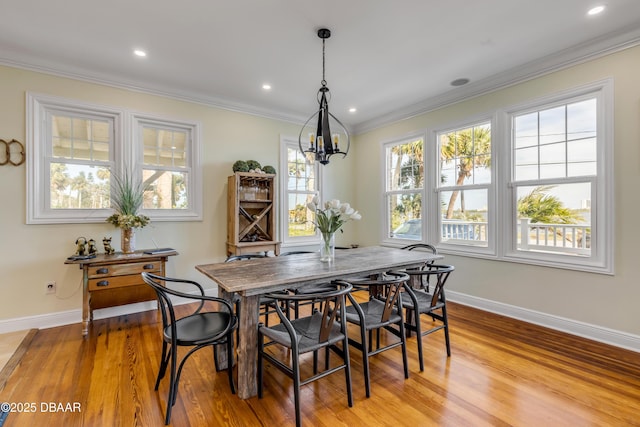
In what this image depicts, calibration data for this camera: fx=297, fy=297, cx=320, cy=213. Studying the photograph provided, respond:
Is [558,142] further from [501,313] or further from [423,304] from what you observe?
[423,304]

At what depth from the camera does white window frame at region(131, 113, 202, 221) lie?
3836mm

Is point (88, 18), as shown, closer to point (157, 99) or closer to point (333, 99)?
point (157, 99)

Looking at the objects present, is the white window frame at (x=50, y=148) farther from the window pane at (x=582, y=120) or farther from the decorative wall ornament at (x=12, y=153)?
the window pane at (x=582, y=120)

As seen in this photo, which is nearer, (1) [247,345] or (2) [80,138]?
(1) [247,345]

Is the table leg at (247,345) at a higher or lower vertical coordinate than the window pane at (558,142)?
lower

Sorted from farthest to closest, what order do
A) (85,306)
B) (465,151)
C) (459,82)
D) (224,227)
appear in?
1. (224,227)
2. (465,151)
3. (459,82)
4. (85,306)

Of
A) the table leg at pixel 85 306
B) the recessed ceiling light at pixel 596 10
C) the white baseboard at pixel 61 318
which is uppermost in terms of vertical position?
the recessed ceiling light at pixel 596 10

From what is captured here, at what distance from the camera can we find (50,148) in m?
3.36

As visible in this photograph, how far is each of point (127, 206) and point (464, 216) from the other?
433 cm

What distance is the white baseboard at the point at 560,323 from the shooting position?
2.75m

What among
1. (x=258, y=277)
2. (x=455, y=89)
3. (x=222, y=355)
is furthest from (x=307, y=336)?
(x=455, y=89)

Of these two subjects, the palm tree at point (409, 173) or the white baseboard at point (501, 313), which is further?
the palm tree at point (409, 173)

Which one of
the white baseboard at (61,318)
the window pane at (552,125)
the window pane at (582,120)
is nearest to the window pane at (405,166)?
the window pane at (552,125)

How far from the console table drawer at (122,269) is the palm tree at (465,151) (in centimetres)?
390
